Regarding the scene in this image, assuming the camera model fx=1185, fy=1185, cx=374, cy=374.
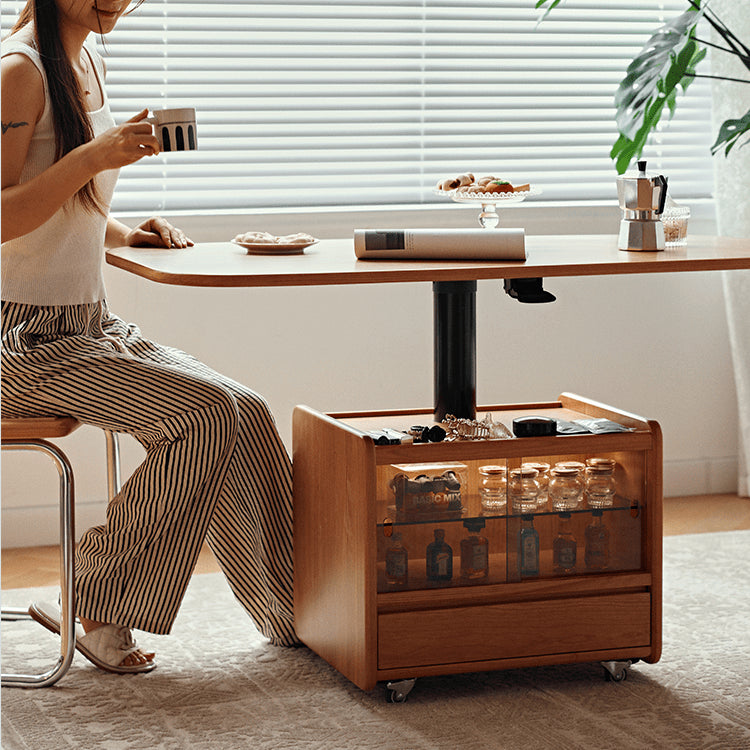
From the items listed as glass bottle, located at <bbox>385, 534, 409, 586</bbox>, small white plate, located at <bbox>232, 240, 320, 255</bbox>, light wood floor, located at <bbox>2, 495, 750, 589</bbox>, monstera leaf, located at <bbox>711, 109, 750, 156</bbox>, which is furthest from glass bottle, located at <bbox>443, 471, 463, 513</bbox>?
monstera leaf, located at <bbox>711, 109, 750, 156</bbox>

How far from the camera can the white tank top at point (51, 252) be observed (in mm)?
2041

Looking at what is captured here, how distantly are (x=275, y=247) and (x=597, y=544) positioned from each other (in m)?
0.77

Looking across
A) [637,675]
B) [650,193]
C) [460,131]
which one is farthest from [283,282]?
[460,131]

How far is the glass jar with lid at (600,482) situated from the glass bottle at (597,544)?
2 cm

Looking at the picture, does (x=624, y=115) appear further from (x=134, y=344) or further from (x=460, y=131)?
(x=134, y=344)

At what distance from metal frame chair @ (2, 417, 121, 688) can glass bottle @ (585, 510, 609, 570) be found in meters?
0.90

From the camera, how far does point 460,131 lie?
3391 mm

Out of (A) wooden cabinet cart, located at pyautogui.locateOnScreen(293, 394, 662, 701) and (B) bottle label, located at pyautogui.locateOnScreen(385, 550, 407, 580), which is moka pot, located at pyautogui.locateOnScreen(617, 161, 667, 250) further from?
(B) bottle label, located at pyautogui.locateOnScreen(385, 550, 407, 580)

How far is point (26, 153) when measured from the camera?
6.60 ft

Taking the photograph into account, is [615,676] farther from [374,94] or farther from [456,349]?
[374,94]

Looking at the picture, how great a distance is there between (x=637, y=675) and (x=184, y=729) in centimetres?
82

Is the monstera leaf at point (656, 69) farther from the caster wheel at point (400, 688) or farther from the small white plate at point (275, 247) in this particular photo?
the caster wheel at point (400, 688)

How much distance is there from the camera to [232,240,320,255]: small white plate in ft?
6.72

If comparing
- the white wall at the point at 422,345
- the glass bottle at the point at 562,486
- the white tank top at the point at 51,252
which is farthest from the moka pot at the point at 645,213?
the white wall at the point at 422,345
